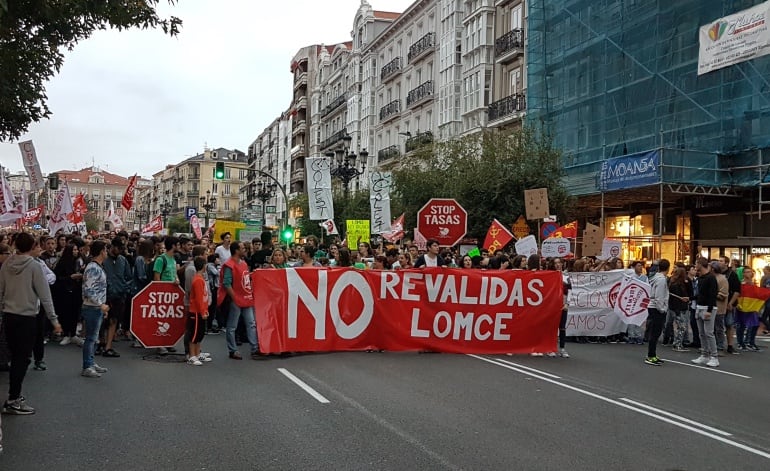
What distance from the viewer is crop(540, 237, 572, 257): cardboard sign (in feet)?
59.9

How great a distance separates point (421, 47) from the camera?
49.2m

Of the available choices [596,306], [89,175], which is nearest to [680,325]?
[596,306]

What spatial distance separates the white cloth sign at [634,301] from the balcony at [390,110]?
40.4m

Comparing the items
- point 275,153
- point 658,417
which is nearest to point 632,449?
point 658,417

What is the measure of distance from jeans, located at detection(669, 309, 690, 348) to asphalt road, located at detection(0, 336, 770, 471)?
3.39m

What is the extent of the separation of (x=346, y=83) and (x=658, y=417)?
63350 millimetres

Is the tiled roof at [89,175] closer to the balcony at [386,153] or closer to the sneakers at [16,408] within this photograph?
the balcony at [386,153]

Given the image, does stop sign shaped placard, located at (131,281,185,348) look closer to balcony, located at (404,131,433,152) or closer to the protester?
the protester

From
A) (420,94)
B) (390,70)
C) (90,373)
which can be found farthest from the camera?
(390,70)

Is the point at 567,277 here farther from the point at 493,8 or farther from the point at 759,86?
the point at 493,8

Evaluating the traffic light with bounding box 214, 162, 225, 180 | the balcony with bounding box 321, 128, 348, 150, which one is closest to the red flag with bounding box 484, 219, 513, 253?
the traffic light with bounding box 214, 162, 225, 180

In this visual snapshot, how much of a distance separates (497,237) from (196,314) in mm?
11513

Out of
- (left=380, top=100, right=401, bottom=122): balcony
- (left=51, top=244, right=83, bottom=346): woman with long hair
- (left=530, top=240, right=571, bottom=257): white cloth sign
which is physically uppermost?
(left=380, top=100, right=401, bottom=122): balcony

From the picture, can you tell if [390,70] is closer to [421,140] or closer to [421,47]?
[421,47]
